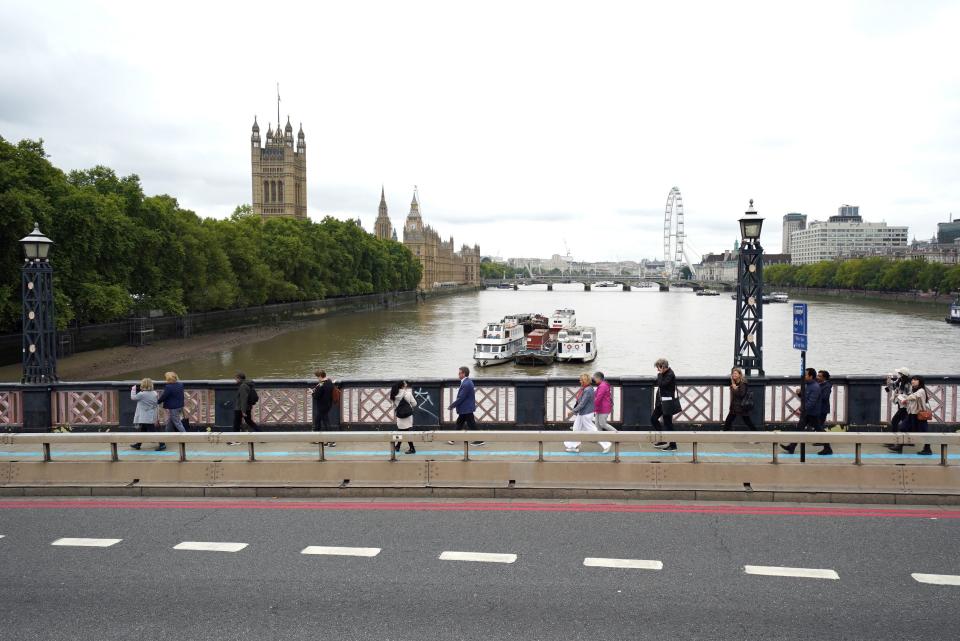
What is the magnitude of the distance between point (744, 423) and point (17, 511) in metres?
12.4

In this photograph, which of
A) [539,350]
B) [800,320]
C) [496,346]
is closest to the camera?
[800,320]

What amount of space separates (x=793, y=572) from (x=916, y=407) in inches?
250

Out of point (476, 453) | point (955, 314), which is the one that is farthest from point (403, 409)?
point (955, 314)

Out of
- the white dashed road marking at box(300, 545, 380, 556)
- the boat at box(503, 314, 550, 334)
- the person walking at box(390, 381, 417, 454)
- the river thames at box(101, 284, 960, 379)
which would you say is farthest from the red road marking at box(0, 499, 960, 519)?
the boat at box(503, 314, 550, 334)

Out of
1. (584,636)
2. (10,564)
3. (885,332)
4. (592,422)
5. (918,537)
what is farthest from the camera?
(885,332)

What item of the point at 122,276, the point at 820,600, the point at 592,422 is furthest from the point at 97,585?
the point at 122,276

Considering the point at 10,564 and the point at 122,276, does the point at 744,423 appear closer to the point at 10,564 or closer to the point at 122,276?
the point at 10,564

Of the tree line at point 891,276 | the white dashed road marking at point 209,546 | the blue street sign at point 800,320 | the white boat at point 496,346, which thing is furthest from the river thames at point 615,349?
the tree line at point 891,276

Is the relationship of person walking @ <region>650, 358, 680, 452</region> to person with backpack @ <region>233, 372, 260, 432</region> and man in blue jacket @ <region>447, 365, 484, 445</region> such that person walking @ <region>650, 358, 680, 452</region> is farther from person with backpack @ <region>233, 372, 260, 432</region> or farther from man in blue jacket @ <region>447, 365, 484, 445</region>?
person with backpack @ <region>233, 372, 260, 432</region>

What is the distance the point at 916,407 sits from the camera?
13.3 meters

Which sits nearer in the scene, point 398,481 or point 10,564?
point 10,564

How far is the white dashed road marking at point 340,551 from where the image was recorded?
364 inches

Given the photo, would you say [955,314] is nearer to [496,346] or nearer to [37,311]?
[496,346]

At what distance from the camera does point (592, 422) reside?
1407cm
